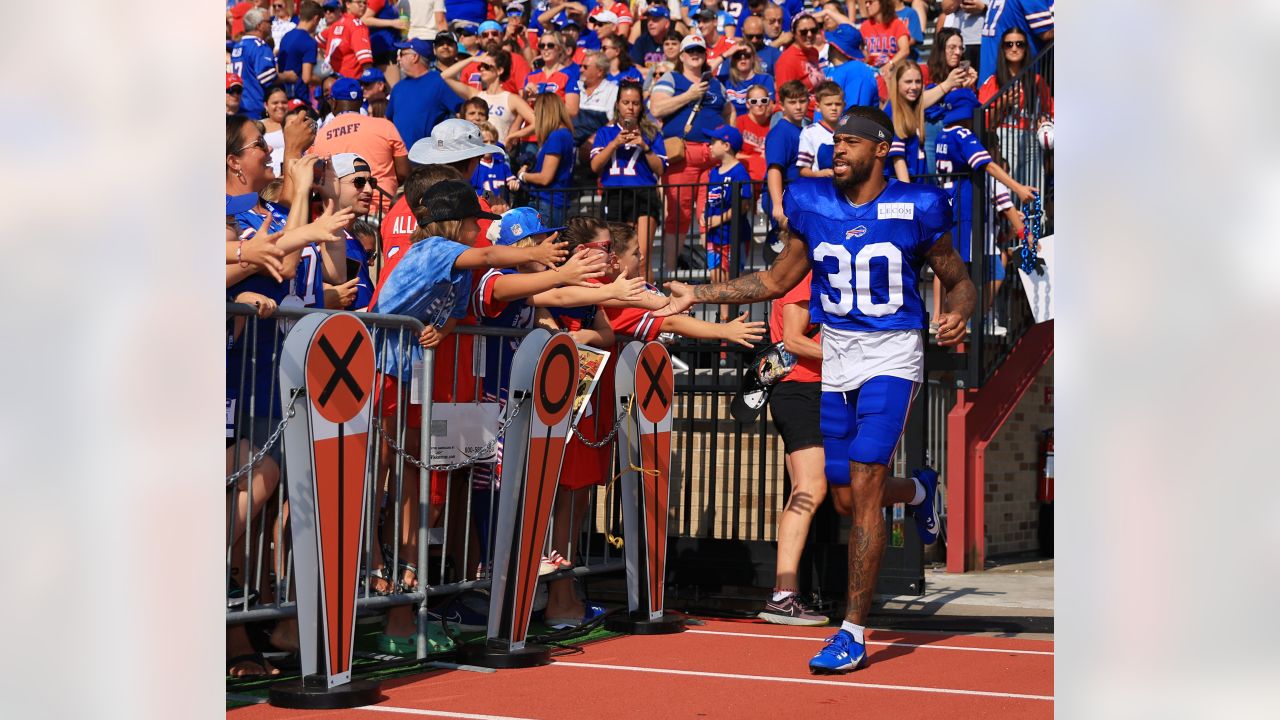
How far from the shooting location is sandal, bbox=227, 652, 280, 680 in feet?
19.6

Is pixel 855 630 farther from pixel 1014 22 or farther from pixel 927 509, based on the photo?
pixel 1014 22

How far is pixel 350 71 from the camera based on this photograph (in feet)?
56.1

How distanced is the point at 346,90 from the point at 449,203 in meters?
8.23

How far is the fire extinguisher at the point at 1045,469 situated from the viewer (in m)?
12.4

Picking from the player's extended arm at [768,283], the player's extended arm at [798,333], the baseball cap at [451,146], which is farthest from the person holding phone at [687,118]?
the player's extended arm at [768,283]

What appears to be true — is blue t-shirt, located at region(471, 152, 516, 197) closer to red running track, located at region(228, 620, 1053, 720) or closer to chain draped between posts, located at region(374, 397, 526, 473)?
chain draped between posts, located at region(374, 397, 526, 473)

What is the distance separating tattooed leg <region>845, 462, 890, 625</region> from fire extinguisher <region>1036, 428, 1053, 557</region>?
6056 millimetres

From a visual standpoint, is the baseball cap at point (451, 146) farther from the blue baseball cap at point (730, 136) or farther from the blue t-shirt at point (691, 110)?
the blue t-shirt at point (691, 110)

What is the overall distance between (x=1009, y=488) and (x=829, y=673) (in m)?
5.87

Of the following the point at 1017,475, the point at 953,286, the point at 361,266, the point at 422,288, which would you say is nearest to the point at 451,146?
the point at 361,266

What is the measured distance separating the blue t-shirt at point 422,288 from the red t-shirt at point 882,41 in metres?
8.60

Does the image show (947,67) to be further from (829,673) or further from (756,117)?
(829,673)

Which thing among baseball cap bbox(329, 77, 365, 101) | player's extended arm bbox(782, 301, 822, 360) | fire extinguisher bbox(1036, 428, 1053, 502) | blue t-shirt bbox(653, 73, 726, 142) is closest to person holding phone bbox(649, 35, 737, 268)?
blue t-shirt bbox(653, 73, 726, 142)
